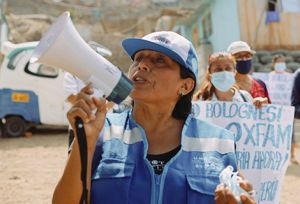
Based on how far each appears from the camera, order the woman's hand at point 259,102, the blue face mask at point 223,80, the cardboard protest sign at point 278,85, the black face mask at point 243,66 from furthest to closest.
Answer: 1. the cardboard protest sign at point 278,85
2. the black face mask at point 243,66
3. the woman's hand at point 259,102
4. the blue face mask at point 223,80

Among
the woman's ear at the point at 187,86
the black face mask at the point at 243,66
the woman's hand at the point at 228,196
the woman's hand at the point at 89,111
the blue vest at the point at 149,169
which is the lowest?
the woman's hand at the point at 228,196

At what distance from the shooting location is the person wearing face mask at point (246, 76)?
4469 millimetres

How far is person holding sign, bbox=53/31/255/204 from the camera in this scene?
6.36ft

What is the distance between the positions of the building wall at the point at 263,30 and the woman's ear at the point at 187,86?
58.9 ft

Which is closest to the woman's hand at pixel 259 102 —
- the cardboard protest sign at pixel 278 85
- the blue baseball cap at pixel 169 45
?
the blue baseball cap at pixel 169 45

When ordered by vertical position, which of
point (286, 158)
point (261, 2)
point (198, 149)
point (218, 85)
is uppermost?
point (261, 2)

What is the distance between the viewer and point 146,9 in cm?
3291

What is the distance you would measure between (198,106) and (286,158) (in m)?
0.89

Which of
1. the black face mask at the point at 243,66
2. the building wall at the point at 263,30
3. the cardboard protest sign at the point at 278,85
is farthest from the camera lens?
the building wall at the point at 263,30

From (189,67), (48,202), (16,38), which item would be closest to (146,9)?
(16,38)

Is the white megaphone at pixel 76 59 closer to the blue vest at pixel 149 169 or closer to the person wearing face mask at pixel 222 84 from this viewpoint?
the blue vest at pixel 149 169

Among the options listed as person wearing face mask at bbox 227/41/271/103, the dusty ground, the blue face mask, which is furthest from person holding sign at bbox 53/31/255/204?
the dusty ground

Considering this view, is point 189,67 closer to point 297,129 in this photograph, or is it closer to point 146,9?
point 297,129

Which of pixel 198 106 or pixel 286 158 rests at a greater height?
pixel 198 106
